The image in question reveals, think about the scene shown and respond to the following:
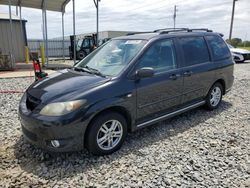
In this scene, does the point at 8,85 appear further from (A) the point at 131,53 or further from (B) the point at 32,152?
(A) the point at 131,53

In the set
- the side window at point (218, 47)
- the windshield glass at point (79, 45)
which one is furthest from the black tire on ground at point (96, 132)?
the windshield glass at point (79, 45)

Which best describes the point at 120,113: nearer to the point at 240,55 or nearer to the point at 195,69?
the point at 195,69

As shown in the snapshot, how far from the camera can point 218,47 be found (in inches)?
205

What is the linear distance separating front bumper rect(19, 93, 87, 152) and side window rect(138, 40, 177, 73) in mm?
1393

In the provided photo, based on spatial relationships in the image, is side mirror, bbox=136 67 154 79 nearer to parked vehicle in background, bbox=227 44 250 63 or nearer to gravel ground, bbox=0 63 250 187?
gravel ground, bbox=0 63 250 187

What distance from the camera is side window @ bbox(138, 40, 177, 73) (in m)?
3.71

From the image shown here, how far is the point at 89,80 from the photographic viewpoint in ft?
11.0

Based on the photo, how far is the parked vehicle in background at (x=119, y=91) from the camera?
2.96 metres

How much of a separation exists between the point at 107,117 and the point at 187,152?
52.9 inches

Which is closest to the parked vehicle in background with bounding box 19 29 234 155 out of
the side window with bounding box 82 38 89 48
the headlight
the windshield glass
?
the headlight

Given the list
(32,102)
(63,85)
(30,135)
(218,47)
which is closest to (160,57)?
(63,85)

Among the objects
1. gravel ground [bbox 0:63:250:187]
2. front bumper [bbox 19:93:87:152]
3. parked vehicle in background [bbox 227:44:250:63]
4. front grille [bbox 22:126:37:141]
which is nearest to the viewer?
gravel ground [bbox 0:63:250:187]

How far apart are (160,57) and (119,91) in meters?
1.14

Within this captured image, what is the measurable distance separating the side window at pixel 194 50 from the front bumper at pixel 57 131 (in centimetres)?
252
